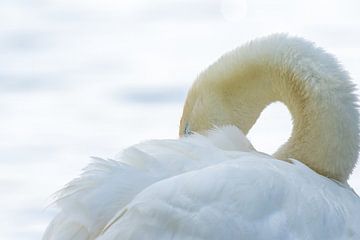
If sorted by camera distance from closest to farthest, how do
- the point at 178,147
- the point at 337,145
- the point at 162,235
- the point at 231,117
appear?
1. the point at 162,235
2. the point at 178,147
3. the point at 337,145
4. the point at 231,117

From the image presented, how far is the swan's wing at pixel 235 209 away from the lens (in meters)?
5.88

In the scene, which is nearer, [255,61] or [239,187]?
[239,187]

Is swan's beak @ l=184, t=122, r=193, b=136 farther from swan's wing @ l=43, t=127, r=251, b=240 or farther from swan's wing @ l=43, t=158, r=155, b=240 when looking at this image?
swan's wing @ l=43, t=158, r=155, b=240

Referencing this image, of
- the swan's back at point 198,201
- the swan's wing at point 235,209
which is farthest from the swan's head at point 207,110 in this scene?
the swan's wing at point 235,209

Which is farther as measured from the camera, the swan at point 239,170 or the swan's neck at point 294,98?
the swan's neck at point 294,98

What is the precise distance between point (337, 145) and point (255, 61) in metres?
0.63

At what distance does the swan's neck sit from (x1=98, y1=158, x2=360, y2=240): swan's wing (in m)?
0.68

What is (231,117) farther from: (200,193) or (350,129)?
(200,193)

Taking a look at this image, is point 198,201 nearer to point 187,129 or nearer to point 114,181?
point 114,181

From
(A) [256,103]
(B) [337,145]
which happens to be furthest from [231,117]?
(B) [337,145]

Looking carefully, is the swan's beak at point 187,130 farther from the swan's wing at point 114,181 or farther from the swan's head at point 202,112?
the swan's wing at point 114,181

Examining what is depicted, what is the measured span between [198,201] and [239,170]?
0.91ft

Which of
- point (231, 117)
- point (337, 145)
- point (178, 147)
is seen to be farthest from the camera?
point (231, 117)

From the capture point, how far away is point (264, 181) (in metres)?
6.12
